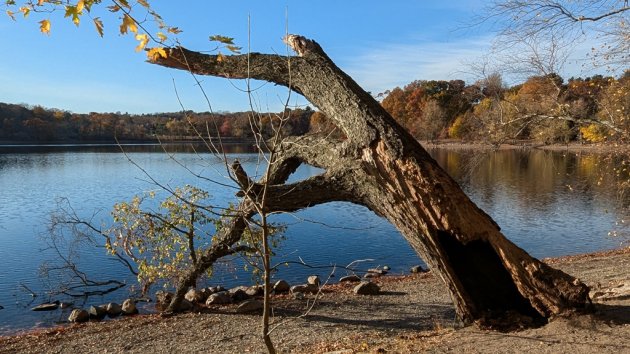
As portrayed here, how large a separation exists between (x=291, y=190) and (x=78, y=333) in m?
6.22

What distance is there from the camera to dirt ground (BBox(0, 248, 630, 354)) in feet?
19.1

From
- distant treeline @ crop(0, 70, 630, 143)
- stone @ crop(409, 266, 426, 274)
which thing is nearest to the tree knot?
distant treeline @ crop(0, 70, 630, 143)

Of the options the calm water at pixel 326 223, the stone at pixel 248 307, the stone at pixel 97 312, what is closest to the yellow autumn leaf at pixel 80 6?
the calm water at pixel 326 223

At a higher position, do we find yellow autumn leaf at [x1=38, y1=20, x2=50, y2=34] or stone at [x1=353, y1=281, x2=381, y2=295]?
yellow autumn leaf at [x1=38, y1=20, x2=50, y2=34]

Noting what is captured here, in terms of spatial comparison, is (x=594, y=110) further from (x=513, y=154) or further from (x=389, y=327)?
(x=513, y=154)

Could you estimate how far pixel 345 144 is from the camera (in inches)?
263

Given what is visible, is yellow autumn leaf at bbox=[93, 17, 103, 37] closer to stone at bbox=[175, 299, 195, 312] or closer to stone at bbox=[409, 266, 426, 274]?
stone at bbox=[175, 299, 195, 312]

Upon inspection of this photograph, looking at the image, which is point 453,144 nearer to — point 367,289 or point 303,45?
point 367,289

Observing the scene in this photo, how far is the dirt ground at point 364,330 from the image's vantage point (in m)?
5.84

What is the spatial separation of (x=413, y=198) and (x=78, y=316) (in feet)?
29.6

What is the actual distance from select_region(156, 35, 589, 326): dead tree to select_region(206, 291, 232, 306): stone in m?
5.38

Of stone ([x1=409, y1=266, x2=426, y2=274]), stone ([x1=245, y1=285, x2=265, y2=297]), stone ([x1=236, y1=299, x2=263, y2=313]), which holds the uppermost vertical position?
stone ([x1=236, y1=299, x2=263, y2=313])

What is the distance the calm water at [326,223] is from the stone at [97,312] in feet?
2.86

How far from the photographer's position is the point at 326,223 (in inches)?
904
